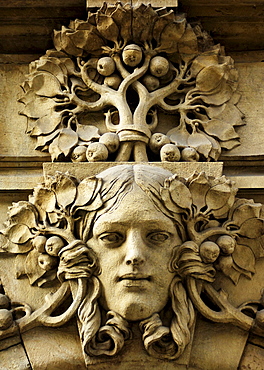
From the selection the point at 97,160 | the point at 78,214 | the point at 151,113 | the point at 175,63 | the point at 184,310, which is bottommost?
the point at 184,310

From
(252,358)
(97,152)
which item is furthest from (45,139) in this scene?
(252,358)

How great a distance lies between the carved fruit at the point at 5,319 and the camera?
2.68 meters

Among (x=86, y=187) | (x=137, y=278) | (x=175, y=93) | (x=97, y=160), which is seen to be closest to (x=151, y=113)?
(x=175, y=93)

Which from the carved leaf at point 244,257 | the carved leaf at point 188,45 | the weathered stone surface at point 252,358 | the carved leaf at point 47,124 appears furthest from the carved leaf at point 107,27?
the weathered stone surface at point 252,358

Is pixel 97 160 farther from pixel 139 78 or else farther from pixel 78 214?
pixel 139 78

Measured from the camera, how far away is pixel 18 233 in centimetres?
285

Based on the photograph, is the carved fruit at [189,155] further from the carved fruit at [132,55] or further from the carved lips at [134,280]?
the carved lips at [134,280]

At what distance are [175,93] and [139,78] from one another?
0.18 metres

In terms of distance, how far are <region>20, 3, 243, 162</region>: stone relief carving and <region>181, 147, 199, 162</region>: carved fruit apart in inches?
0.6

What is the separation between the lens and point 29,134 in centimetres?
314

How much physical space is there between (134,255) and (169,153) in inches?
21.4

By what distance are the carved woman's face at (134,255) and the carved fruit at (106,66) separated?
664 millimetres

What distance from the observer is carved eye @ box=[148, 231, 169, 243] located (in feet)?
8.79

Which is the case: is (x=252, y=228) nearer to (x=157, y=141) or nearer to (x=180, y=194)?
(x=180, y=194)
